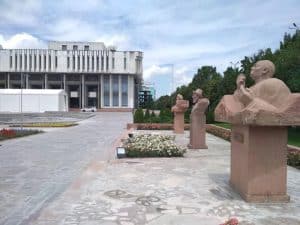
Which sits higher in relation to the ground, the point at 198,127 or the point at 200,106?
the point at 200,106

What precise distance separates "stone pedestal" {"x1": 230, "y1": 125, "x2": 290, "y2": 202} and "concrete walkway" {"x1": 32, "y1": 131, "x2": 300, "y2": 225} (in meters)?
0.23

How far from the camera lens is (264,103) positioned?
21.2ft

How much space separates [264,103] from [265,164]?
997 millimetres

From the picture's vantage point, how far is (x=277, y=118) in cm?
630

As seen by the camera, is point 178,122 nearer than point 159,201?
No

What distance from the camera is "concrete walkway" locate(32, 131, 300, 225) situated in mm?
5742

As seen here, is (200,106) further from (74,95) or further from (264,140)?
(74,95)

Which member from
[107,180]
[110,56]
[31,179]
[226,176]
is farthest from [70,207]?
[110,56]

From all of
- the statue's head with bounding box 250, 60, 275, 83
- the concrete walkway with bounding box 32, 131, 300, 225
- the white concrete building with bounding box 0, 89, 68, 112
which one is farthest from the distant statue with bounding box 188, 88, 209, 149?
the white concrete building with bounding box 0, 89, 68, 112

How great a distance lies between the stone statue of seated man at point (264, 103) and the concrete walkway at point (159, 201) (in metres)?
1.32

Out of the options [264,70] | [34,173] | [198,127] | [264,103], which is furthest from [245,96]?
[198,127]

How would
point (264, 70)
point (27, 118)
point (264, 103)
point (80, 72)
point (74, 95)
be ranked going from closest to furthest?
point (264, 103)
point (264, 70)
point (27, 118)
point (80, 72)
point (74, 95)

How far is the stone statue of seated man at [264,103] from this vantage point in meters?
6.27

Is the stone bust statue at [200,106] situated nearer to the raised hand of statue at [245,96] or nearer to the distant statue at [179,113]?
the raised hand of statue at [245,96]
